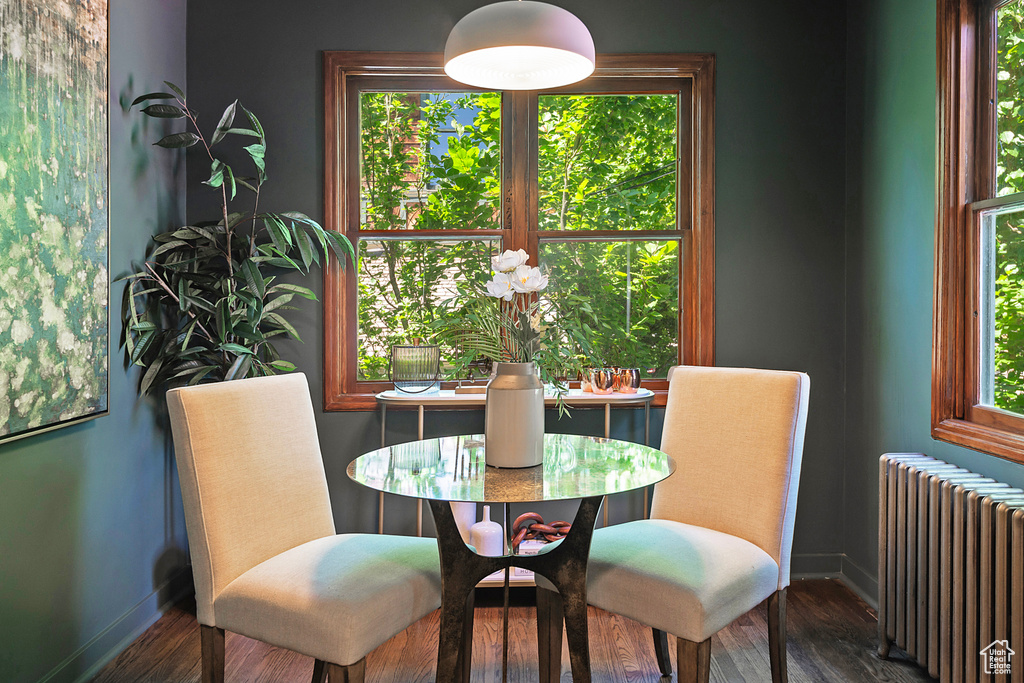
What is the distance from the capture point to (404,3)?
9.22 feet

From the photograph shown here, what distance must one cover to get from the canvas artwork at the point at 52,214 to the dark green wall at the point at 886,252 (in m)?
2.81

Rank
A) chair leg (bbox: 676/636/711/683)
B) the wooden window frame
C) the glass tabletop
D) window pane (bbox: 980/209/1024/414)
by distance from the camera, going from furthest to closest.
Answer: the wooden window frame < window pane (bbox: 980/209/1024/414) < chair leg (bbox: 676/636/711/683) < the glass tabletop

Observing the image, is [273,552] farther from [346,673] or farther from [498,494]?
[498,494]

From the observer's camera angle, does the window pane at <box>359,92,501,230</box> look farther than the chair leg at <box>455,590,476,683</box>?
Yes

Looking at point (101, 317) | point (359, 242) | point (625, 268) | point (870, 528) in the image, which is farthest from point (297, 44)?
point (870, 528)

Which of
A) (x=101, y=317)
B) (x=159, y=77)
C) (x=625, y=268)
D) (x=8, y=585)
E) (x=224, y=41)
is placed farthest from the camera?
(x=625, y=268)

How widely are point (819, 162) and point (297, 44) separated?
233cm

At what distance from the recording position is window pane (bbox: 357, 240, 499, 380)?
2.95m

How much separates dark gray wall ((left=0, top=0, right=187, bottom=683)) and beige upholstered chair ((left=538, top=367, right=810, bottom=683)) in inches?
56.2

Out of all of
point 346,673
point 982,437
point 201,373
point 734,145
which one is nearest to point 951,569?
point 982,437

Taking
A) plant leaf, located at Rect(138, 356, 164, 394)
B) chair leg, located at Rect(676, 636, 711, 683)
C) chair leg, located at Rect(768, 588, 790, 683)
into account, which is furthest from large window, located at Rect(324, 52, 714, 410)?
chair leg, located at Rect(676, 636, 711, 683)

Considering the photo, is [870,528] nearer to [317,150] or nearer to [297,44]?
[317,150]

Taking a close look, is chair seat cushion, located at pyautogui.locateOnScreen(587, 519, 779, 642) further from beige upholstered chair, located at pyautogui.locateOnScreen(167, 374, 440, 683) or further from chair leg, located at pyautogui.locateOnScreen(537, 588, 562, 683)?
beige upholstered chair, located at pyautogui.locateOnScreen(167, 374, 440, 683)

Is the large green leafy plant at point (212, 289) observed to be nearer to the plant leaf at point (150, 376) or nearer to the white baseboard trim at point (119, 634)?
the plant leaf at point (150, 376)
